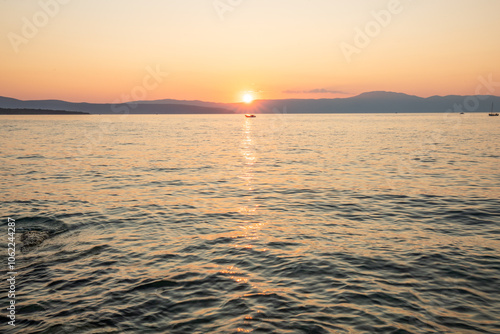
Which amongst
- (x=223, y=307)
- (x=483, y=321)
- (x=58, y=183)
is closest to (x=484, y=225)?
(x=483, y=321)

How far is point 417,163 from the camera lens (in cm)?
3991

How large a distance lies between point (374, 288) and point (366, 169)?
27.0m

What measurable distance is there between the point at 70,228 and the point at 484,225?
20118mm

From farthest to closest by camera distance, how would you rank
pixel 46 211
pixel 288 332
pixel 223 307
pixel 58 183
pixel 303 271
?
pixel 58 183 → pixel 46 211 → pixel 303 271 → pixel 223 307 → pixel 288 332

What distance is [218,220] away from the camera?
61.5 ft

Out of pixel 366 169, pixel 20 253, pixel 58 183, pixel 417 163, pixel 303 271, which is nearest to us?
pixel 303 271

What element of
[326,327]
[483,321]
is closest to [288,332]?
[326,327]

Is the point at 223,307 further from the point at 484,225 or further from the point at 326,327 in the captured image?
the point at 484,225

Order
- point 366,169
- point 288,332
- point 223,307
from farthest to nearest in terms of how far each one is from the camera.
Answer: point 366,169
point 223,307
point 288,332

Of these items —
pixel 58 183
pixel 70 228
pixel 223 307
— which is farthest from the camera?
pixel 58 183

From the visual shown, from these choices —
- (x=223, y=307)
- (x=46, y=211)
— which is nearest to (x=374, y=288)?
(x=223, y=307)

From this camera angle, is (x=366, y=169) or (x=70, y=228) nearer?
(x=70, y=228)

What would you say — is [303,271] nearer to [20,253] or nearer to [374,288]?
[374,288]

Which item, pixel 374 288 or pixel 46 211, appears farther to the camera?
pixel 46 211
